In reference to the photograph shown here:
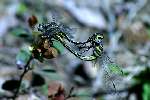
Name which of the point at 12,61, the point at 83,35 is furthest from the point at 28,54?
the point at 83,35

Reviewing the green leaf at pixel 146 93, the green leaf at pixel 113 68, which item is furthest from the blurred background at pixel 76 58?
the green leaf at pixel 113 68

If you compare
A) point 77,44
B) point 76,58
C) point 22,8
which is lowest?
point 77,44

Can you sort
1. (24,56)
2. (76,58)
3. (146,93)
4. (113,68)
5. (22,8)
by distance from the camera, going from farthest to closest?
(22,8)
(76,58)
(146,93)
(24,56)
(113,68)

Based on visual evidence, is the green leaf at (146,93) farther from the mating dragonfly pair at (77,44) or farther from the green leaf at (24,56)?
the mating dragonfly pair at (77,44)

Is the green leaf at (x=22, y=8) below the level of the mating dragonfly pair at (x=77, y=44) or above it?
above

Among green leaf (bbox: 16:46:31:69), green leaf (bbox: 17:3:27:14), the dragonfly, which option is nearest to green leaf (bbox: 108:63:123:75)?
the dragonfly

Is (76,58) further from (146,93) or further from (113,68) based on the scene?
(113,68)

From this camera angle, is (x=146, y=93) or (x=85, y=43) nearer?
(x=85, y=43)

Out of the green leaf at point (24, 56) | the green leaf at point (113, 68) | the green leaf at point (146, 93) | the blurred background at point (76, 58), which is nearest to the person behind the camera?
the green leaf at point (113, 68)

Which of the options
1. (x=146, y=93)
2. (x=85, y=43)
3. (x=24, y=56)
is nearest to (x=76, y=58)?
(x=146, y=93)
